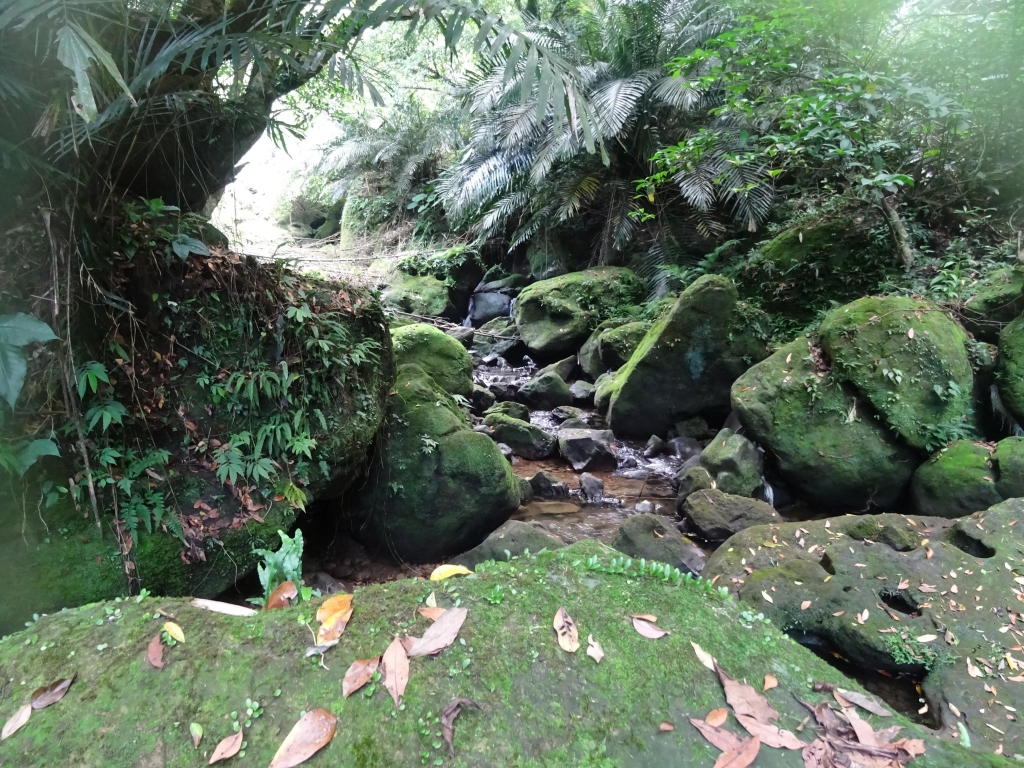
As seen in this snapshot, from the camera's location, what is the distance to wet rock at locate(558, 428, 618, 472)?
7.54m

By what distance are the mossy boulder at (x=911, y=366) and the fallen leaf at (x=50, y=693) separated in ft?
23.1

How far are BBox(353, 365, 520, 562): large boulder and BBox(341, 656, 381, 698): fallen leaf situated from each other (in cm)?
350

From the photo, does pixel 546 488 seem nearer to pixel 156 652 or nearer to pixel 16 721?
pixel 156 652

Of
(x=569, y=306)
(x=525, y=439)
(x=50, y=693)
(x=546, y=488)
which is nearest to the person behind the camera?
(x=50, y=693)

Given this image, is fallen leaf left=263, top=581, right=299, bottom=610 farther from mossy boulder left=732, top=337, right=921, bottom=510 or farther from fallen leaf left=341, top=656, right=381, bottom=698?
mossy boulder left=732, top=337, right=921, bottom=510

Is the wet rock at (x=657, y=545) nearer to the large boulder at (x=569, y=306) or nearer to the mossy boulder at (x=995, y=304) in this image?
the mossy boulder at (x=995, y=304)

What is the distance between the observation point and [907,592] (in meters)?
3.73

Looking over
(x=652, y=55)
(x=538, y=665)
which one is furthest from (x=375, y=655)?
(x=652, y=55)

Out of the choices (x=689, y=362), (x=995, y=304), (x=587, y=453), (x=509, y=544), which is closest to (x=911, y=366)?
(x=995, y=304)

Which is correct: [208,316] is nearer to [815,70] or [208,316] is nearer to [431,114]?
[815,70]

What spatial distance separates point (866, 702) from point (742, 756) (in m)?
0.50

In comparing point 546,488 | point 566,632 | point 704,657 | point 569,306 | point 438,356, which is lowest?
point 546,488

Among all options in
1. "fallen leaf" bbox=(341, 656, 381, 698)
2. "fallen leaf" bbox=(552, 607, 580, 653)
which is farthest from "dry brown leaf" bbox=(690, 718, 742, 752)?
"fallen leaf" bbox=(341, 656, 381, 698)

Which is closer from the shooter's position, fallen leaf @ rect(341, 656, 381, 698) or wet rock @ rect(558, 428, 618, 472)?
fallen leaf @ rect(341, 656, 381, 698)
